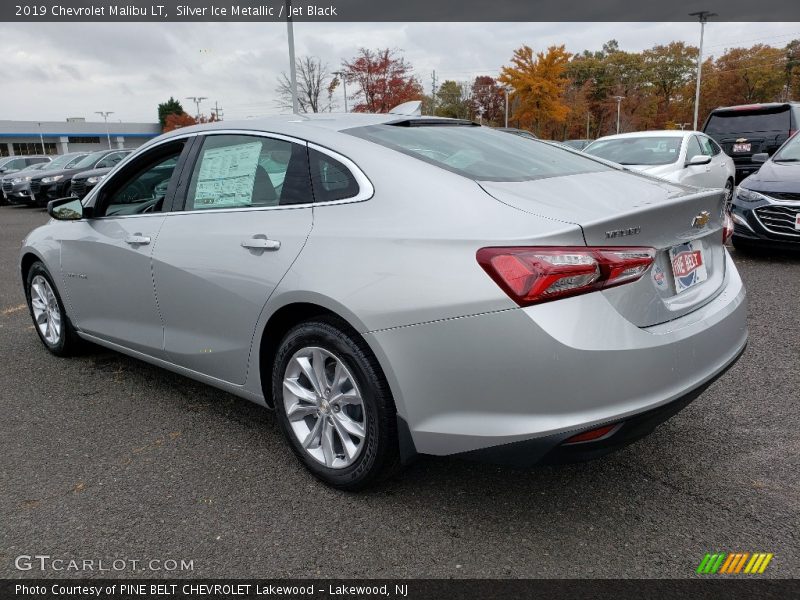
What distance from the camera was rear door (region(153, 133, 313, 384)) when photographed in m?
2.72

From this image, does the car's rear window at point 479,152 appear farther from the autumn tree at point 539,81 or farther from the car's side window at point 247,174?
the autumn tree at point 539,81

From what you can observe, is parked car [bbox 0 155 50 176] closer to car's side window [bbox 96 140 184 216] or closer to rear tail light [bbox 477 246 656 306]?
car's side window [bbox 96 140 184 216]

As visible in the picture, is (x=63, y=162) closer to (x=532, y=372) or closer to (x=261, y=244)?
(x=261, y=244)

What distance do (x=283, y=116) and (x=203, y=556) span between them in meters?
2.09

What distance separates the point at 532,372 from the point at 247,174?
1743mm

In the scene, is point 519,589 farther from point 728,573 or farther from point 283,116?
point 283,116

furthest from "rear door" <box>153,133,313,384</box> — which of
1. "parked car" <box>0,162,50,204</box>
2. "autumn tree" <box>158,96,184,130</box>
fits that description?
"autumn tree" <box>158,96,184,130</box>

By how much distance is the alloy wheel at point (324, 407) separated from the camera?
254 cm

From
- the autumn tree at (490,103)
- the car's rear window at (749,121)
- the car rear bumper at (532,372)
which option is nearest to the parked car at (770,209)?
the car's rear window at (749,121)

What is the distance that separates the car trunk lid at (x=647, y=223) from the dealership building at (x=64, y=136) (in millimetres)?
78157

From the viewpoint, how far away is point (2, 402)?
12.5ft

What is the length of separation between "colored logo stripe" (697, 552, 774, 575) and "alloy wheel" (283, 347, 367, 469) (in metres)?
1.29

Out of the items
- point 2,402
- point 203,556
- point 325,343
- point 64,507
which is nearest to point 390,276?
point 325,343

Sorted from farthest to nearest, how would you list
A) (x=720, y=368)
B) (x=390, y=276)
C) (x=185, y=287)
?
(x=185, y=287) → (x=720, y=368) → (x=390, y=276)
